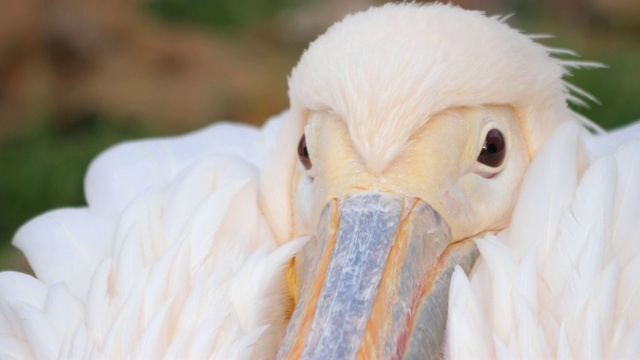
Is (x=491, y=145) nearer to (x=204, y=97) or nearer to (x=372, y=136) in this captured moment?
(x=372, y=136)

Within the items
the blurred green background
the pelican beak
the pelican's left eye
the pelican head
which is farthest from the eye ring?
the blurred green background

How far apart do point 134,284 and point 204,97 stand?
3.45m

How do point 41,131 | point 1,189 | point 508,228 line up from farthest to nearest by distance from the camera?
1. point 41,131
2. point 1,189
3. point 508,228

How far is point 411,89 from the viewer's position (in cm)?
245

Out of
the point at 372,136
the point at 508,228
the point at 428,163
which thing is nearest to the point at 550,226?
the point at 508,228

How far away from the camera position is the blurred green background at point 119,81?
559cm

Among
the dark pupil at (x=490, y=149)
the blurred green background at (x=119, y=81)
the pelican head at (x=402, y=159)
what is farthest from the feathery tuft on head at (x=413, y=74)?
the blurred green background at (x=119, y=81)

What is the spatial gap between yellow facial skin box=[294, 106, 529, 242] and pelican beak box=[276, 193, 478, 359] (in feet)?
0.13

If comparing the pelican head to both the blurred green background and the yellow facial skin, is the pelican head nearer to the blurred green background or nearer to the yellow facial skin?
the yellow facial skin

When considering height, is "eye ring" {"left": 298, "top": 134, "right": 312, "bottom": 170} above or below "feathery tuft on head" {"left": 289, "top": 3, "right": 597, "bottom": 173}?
below

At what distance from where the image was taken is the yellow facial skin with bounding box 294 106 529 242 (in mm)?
2457

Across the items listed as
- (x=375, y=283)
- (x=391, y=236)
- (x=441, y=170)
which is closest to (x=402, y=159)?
(x=441, y=170)

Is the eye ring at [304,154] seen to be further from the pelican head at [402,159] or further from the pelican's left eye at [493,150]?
the pelican's left eye at [493,150]

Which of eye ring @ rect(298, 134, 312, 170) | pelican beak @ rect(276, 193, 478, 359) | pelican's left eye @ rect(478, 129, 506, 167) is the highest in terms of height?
pelican's left eye @ rect(478, 129, 506, 167)
